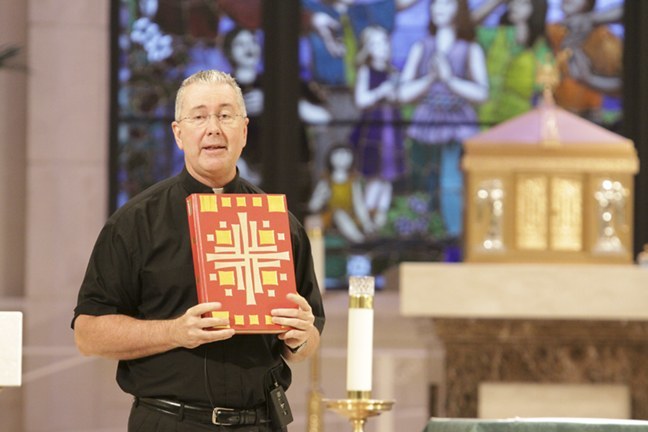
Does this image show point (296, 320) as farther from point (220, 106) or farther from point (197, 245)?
point (220, 106)

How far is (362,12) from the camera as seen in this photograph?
894 centimetres

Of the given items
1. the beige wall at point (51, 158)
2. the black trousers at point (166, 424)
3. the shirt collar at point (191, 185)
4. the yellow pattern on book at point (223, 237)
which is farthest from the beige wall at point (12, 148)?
the yellow pattern on book at point (223, 237)

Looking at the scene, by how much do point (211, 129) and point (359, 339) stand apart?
1.88 ft

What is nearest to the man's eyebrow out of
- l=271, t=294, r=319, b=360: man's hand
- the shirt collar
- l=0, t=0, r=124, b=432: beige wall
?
the shirt collar

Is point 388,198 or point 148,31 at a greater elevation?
point 148,31

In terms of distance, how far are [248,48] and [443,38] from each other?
120 cm

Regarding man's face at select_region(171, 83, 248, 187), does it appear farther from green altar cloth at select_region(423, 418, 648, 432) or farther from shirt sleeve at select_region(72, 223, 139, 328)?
green altar cloth at select_region(423, 418, 648, 432)

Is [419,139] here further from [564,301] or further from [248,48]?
[564,301]

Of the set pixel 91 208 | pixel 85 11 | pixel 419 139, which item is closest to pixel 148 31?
pixel 85 11

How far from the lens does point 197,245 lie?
3109mm

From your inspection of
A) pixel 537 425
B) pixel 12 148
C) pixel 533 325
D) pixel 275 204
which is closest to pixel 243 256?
pixel 275 204

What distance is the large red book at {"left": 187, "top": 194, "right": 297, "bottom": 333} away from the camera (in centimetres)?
307

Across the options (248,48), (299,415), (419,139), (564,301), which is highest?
(248,48)

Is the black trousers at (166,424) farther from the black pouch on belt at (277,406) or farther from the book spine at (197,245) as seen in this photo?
the book spine at (197,245)
